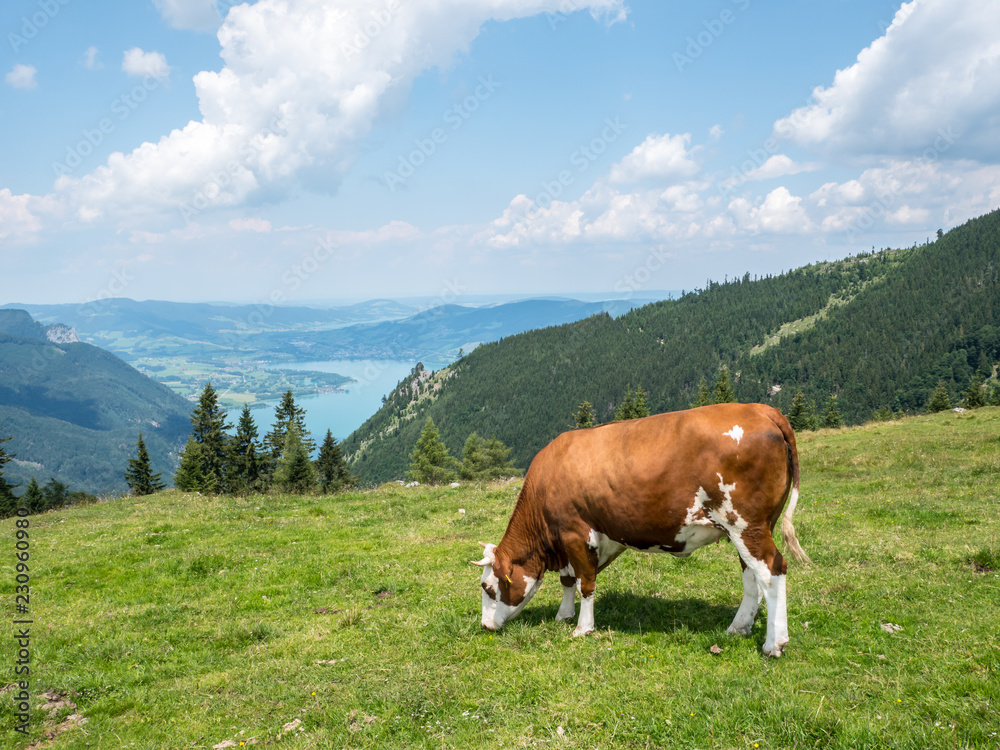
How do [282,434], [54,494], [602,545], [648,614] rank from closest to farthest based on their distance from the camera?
[602,545], [648,614], [282,434], [54,494]

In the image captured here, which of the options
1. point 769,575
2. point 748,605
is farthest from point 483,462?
point 769,575

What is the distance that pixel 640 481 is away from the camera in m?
8.05

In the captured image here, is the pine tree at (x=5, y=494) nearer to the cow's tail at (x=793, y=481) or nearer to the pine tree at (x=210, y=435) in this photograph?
the pine tree at (x=210, y=435)

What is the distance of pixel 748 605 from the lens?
7965mm

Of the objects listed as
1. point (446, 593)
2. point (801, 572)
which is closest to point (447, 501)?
point (446, 593)

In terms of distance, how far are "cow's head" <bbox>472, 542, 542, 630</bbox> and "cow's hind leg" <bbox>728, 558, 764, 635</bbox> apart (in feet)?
10.4

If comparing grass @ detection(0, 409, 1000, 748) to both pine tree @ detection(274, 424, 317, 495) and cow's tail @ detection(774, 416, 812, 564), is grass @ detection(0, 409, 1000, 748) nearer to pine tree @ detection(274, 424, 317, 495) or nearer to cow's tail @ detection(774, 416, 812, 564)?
cow's tail @ detection(774, 416, 812, 564)

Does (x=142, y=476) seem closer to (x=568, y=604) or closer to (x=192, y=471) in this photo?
(x=192, y=471)

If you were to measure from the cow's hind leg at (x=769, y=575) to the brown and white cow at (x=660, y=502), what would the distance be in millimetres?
14

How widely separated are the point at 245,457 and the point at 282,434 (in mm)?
5200

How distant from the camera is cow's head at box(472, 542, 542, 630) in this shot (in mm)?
9312

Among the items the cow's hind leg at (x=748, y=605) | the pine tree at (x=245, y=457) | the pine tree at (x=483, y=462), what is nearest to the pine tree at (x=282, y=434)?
the pine tree at (x=245, y=457)

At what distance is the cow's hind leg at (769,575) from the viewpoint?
7.31 meters

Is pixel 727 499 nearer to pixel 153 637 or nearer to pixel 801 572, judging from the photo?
pixel 801 572
